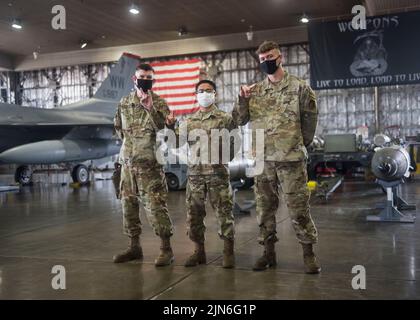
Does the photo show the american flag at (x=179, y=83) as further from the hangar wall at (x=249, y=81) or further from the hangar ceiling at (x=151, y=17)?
the hangar ceiling at (x=151, y=17)

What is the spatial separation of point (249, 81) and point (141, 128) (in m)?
20.4

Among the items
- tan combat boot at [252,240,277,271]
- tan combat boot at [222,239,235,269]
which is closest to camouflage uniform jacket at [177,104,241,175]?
tan combat boot at [222,239,235,269]

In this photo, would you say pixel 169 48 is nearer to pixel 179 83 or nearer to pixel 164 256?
pixel 179 83

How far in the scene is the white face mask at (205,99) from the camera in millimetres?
4302

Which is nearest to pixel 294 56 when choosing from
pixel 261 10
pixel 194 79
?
pixel 261 10

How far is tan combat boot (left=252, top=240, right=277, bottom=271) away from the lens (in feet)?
13.4

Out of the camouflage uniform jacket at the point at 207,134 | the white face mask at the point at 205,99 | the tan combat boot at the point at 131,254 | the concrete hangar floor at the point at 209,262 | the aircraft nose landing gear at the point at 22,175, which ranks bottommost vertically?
the concrete hangar floor at the point at 209,262

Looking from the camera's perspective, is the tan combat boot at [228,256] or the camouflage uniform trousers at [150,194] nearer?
the tan combat boot at [228,256]

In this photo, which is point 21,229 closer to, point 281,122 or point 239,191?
point 281,122

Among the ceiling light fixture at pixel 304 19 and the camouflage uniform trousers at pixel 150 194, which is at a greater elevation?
the ceiling light fixture at pixel 304 19

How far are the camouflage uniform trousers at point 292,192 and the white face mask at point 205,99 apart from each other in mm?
840

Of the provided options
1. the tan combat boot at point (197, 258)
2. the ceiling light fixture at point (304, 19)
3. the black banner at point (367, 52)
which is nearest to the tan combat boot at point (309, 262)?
the tan combat boot at point (197, 258)

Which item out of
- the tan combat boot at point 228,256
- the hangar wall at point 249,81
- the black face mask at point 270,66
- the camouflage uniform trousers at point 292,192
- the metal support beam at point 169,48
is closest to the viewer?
the camouflage uniform trousers at point 292,192

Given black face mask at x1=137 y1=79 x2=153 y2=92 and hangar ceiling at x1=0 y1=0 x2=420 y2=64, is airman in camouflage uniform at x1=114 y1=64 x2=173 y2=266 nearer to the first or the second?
black face mask at x1=137 y1=79 x2=153 y2=92
